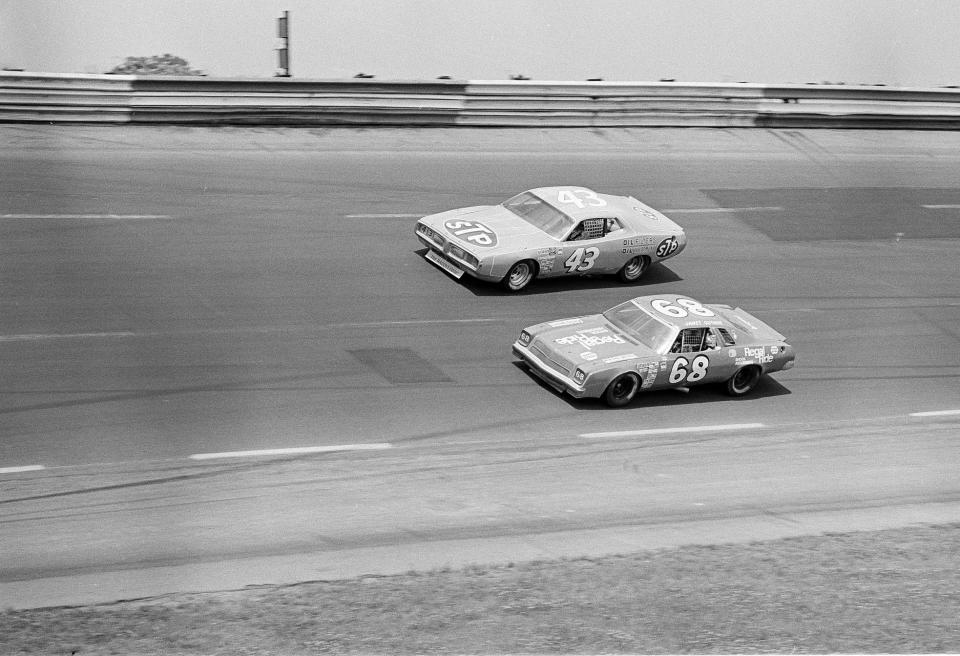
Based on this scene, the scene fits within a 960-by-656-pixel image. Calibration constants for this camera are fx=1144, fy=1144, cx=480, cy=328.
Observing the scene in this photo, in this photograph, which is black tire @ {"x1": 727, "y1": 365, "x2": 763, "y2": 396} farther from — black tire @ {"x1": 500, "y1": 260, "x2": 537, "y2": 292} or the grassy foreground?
the grassy foreground

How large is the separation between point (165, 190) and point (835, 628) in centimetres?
1242

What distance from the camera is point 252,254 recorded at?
616 inches

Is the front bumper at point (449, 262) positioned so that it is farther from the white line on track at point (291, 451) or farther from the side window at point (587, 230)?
the white line on track at point (291, 451)

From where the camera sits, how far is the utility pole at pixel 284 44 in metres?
20.7

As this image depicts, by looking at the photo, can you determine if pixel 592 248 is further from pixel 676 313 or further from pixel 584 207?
pixel 676 313

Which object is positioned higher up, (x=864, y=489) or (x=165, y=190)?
(x=165, y=190)

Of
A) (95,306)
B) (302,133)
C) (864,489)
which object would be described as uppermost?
(302,133)

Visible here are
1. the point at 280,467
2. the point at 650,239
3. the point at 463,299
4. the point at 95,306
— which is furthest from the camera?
the point at 650,239

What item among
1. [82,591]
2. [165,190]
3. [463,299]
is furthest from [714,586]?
[165,190]

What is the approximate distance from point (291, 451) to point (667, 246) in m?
7.69

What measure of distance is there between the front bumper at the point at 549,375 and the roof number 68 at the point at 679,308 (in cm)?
173

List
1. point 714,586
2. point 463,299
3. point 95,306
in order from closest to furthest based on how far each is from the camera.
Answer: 1. point 714,586
2. point 95,306
3. point 463,299

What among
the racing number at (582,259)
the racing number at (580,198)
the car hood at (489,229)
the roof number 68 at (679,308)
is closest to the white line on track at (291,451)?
the roof number 68 at (679,308)

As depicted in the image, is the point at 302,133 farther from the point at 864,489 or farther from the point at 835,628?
the point at 835,628
